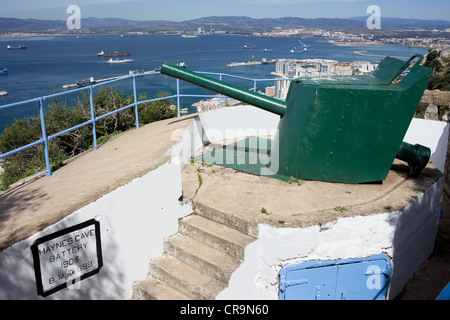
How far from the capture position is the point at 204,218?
4344 millimetres

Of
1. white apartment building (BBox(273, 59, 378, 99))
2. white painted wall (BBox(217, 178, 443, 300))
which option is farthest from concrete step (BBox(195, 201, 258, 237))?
white apartment building (BBox(273, 59, 378, 99))

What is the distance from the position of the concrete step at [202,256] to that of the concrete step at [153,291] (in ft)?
1.03

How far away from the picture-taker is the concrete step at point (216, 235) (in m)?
3.81

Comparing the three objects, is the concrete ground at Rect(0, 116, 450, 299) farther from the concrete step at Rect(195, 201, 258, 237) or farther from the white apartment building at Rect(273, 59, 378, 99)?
the white apartment building at Rect(273, 59, 378, 99)

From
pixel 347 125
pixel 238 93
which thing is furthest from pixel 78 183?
pixel 347 125

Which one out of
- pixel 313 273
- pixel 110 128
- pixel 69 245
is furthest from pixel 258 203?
pixel 110 128

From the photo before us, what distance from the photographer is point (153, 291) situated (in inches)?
146

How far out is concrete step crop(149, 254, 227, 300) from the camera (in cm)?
354

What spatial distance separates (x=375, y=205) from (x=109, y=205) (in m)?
2.79

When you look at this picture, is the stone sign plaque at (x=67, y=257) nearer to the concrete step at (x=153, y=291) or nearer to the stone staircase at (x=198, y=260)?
the concrete step at (x=153, y=291)

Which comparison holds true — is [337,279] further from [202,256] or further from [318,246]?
[202,256]

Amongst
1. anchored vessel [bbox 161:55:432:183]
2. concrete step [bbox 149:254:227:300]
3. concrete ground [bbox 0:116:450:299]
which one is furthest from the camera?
anchored vessel [bbox 161:55:432:183]

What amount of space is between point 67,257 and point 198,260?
1238 millimetres

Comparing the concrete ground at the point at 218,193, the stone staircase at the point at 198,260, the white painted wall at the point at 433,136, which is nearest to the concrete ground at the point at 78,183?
the concrete ground at the point at 218,193
